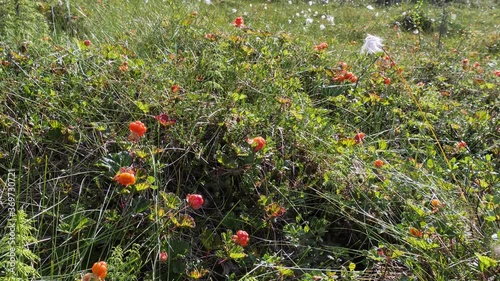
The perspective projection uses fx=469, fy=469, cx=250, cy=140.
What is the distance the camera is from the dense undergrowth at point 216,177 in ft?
4.91

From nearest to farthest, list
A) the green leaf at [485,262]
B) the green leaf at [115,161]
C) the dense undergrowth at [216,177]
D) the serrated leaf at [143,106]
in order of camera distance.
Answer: the green leaf at [485,262]
the dense undergrowth at [216,177]
the green leaf at [115,161]
the serrated leaf at [143,106]

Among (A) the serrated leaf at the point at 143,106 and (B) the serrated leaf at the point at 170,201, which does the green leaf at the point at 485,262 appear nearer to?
(B) the serrated leaf at the point at 170,201

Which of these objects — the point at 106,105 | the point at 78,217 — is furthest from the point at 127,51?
the point at 78,217

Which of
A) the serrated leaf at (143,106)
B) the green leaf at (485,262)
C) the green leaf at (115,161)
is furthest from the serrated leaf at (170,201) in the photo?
the green leaf at (485,262)

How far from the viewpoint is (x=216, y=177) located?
1.84 meters

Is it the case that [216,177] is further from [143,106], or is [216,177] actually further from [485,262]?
[485,262]

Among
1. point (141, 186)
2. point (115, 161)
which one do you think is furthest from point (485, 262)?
point (115, 161)

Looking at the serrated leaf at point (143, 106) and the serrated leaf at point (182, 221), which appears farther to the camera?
the serrated leaf at point (143, 106)

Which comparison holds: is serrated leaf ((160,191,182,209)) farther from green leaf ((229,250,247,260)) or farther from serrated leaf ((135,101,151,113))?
serrated leaf ((135,101,151,113))

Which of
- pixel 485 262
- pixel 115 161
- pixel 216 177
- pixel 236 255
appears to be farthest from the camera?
pixel 216 177

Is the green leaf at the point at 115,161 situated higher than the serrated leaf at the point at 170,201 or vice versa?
the green leaf at the point at 115,161

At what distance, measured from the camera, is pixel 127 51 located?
2605mm

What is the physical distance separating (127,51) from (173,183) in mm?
1090

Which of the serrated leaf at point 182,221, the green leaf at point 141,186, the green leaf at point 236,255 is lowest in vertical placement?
Result: the green leaf at point 236,255
